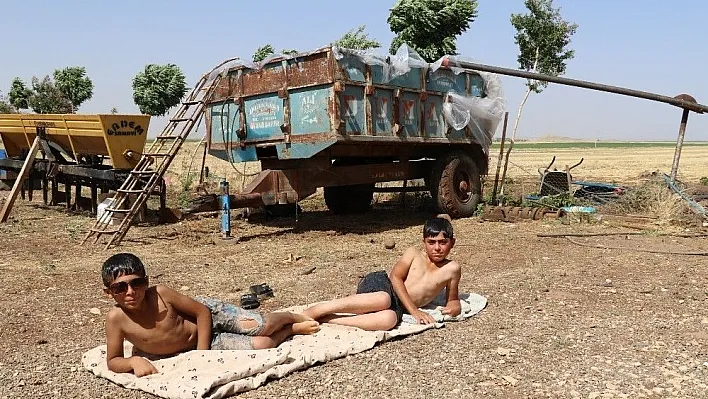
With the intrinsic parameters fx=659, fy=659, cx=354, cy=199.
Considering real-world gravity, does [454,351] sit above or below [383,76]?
below

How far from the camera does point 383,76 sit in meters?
8.99

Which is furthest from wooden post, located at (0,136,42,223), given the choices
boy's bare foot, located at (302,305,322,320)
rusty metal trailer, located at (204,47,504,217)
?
boy's bare foot, located at (302,305,322,320)

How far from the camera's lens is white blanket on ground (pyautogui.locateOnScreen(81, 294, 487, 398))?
3.38 m

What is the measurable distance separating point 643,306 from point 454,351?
192cm

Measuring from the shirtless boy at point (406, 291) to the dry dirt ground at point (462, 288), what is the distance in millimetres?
213

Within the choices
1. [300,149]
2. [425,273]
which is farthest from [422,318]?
[300,149]

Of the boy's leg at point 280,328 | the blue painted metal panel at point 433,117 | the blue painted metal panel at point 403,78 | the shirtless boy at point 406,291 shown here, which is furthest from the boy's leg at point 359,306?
the blue painted metal panel at point 433,117

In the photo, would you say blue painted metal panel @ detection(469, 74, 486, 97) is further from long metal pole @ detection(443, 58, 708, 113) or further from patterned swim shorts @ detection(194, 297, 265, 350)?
patterned swim shorts @ detection(194, 297, 265, 350)

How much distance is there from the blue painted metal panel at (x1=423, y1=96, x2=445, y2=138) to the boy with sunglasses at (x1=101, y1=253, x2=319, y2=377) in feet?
20.4

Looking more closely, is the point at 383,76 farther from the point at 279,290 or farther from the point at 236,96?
the point at 279,290

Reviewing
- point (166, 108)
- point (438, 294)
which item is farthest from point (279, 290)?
point (166, 108)

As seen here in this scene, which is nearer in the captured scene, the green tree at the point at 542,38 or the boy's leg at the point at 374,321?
the boy's leg at the point at 374,321

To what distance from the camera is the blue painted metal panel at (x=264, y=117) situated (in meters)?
8.94

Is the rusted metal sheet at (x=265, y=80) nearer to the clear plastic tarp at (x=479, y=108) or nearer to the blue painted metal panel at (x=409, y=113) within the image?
the blue painted metal panel at (x=409, y=113)
